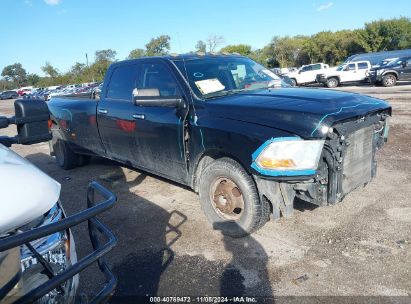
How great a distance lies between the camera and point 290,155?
3.00 metres

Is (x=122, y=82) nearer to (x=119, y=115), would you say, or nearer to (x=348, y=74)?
(x=119, y=115)

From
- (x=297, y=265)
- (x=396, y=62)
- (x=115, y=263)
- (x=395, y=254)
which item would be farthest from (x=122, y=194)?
(x=396, y=62)

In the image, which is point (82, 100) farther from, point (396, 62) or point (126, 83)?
point (396, 62)

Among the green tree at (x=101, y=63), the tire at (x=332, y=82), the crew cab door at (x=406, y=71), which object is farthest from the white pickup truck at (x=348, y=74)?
the green tree at (x=101, y=63)

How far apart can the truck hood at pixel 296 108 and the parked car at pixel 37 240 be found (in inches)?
65.0

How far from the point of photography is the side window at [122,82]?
482cm

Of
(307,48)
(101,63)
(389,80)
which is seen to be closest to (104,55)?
(101,63)

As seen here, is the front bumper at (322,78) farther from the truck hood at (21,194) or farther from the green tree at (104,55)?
the green tree at (104,55)

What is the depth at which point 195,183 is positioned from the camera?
402cm

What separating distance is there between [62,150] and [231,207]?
441cm

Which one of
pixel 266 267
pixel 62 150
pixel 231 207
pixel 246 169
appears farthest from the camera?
pixel 62 150

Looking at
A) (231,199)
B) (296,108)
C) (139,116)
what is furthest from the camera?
(139,116)

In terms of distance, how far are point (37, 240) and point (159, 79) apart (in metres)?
2.89

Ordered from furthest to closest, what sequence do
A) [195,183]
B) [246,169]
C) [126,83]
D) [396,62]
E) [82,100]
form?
[396,62]
[82,100]
[126,83]
[195,183]
[246,169]
